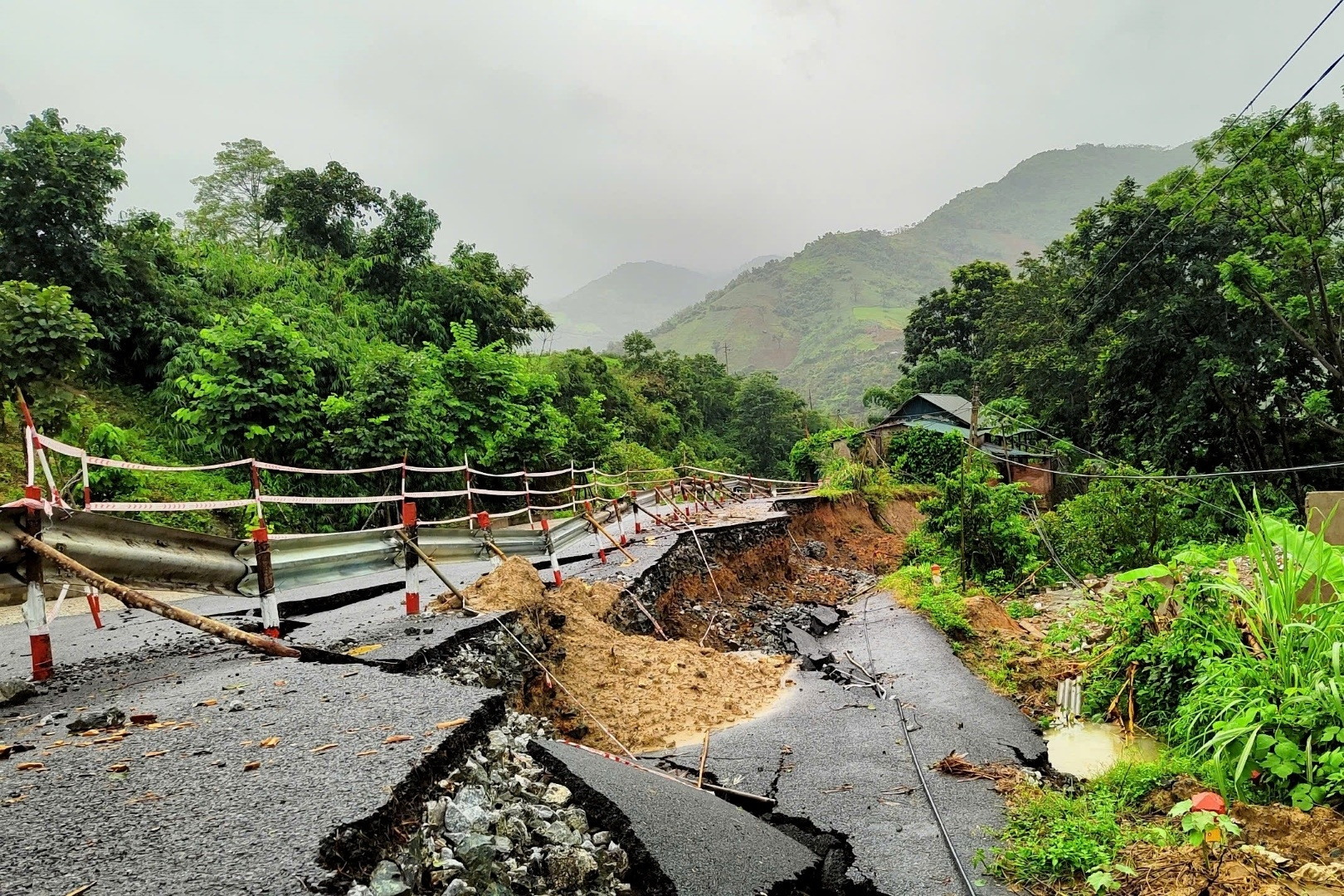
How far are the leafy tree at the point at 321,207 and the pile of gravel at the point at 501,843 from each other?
74.5 feet

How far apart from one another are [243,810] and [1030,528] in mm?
12931

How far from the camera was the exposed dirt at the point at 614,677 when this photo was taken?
5809 millimetres

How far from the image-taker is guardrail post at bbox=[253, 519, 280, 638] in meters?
4.88

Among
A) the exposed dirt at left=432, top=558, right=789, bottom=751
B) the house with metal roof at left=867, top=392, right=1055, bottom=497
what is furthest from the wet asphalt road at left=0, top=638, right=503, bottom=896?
the house with metal roof at left=867, top=392, right=1055, bottom=497

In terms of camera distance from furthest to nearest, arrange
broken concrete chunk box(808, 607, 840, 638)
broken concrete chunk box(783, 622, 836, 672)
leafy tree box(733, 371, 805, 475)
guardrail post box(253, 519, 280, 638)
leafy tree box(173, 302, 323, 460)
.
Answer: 1. leafy tree box(733, 371, 805, 475)
2. broken concrete chunk box(808, 607, 840, 638)
3. leafy tree box(173, 302, 323, 460)
4. broken concrete chunk box(783, 622, 836, 672)
5. guardrail post box(253, 519, 280, 638)

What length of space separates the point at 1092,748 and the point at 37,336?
1233 centimetres

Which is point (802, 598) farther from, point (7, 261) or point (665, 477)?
point (7, 261)

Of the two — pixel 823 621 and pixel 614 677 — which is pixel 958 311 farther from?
pixel 614 677

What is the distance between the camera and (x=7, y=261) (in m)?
12.5

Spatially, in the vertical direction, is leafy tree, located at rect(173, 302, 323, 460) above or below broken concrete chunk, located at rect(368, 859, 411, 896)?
above

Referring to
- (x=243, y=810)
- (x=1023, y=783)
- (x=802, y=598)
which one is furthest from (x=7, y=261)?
(x=1023, y=783)

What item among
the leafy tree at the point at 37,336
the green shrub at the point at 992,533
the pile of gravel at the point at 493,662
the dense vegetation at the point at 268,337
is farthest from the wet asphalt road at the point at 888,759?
the leafy tree at the point at 37,336

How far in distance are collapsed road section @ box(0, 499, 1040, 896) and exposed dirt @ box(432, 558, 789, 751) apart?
26 mm

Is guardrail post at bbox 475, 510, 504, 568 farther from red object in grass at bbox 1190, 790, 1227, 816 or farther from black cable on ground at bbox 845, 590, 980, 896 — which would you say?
red object in grass at bbox 1190, 790, 1227, 816
